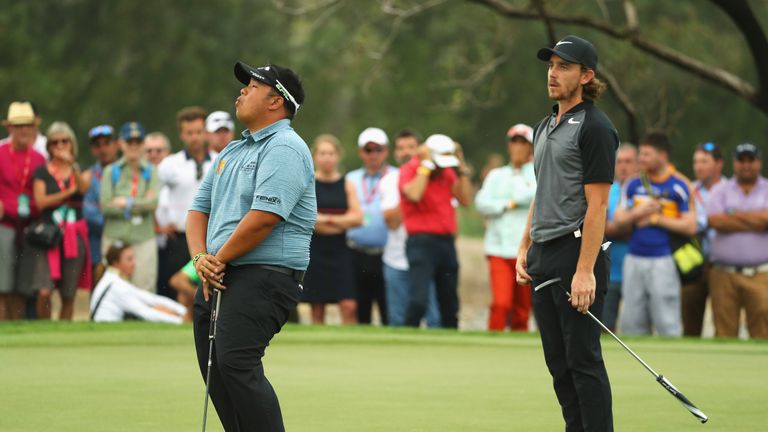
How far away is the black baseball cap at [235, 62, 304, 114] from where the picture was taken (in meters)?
5.59

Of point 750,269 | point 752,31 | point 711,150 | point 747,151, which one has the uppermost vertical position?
point 752,31

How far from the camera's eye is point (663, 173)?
12.8 meters

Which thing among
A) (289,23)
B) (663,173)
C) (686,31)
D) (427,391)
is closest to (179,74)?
(289,23)

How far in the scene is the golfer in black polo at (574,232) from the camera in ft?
19.0

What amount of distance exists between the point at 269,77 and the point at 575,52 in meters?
1.35

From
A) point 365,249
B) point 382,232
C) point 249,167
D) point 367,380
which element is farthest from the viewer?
point 365,249

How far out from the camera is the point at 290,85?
566cm

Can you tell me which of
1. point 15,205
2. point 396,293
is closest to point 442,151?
point 396,293

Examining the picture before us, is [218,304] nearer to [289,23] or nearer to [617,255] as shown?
[617,255]

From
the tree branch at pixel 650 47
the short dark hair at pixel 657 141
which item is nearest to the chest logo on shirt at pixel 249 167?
the short dark hair at pixel 657 141

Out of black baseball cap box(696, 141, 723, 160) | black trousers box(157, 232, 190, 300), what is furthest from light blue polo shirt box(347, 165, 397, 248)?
black baseball cap box(696, 141, 723, 160)

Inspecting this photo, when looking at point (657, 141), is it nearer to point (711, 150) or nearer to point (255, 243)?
point (711, 150)

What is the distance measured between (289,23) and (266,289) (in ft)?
126

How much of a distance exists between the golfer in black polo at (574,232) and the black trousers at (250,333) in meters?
1.17
